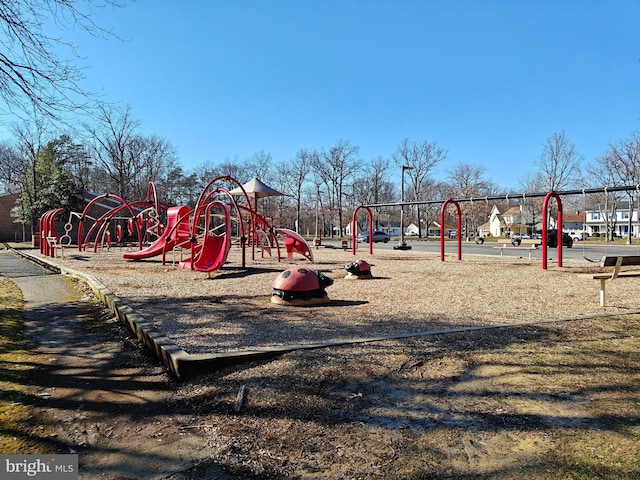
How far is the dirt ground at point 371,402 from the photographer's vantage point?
2807 mm

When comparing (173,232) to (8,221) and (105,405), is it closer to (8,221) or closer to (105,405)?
(105,405)

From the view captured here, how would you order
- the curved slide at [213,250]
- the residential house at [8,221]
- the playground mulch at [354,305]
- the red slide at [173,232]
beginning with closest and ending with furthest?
the playground mulch at [354,305]
the curved slide at [213,250]
the red slide at [173,232]
the residential house at [8,221]

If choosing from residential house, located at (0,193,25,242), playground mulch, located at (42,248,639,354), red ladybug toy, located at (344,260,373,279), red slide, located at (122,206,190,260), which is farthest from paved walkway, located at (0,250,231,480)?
residential house, located at (0,193,25,242)

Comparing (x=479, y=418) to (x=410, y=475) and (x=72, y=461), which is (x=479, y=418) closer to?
(x=410, y=475)

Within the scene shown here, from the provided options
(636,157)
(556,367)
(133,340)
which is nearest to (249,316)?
(133,340)

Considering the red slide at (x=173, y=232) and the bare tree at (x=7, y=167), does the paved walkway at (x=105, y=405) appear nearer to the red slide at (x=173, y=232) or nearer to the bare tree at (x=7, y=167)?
the red slide at (x=173, y=232)

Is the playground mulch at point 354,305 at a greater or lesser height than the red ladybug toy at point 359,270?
lesser

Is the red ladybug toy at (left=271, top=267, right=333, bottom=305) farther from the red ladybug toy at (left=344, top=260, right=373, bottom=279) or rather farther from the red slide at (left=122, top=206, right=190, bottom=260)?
the red slide at (left=122, top=206, right=190, bottom=260)

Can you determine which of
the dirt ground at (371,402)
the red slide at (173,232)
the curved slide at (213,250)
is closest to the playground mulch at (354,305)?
the dirt ground at (371,402)

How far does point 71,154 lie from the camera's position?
158 feet

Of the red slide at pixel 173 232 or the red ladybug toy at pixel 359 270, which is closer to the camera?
the red ladybug toy at pixel 359 270

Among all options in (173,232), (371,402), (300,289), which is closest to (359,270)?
(300,289)

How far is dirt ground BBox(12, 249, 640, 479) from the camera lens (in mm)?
2807

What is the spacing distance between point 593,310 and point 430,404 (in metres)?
4.80
